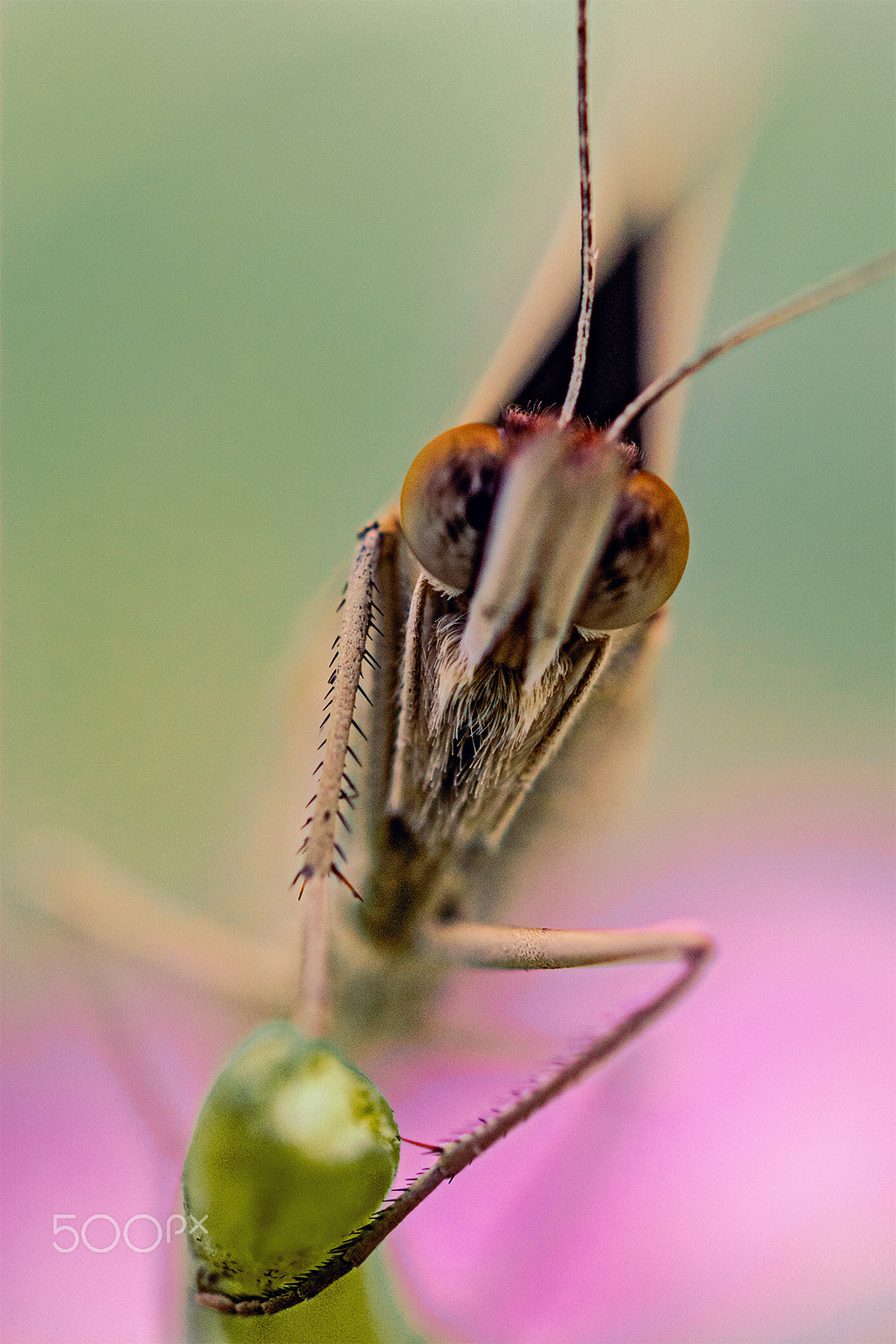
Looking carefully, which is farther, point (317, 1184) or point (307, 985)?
point (307, 985)

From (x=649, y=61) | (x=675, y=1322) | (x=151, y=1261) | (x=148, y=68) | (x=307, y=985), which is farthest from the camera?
(x=148, y=68)

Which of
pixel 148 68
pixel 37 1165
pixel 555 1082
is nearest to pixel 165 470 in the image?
pixel 148 68

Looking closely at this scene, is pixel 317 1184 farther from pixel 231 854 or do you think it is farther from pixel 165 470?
pixel 165 470

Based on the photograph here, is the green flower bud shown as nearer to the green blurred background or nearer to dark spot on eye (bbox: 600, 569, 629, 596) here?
dark spot on eye (bbox: 600, 569, 629, 596)

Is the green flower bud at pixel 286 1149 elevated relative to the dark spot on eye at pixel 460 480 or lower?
lower

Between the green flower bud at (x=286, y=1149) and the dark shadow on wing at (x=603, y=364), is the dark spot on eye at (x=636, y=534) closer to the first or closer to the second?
the dark shadow on wing at (x=603, y=364)

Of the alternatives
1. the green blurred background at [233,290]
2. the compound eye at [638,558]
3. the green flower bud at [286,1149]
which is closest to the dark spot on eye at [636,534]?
the compound eye at [638,558]
